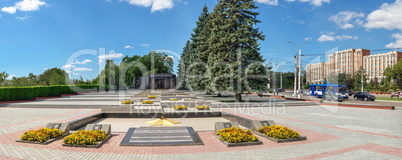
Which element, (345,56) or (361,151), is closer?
(361,151)

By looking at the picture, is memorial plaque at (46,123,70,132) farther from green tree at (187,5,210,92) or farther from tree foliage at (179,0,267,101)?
green tree at (187,5,210,92)

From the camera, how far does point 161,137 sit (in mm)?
9297

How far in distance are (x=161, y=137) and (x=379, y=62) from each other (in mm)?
162273

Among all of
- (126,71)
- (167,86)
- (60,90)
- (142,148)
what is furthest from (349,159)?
(126,71)

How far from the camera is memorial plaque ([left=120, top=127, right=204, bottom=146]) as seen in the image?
27.5 ft

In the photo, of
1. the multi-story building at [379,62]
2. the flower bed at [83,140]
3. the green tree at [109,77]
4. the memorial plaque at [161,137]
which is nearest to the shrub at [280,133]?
the memorial plaque at [161,137]

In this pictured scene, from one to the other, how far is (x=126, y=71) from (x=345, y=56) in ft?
394

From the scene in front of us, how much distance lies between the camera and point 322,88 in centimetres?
4019

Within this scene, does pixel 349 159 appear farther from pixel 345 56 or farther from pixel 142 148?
pixel 345 56

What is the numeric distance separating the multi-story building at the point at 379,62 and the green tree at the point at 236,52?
134032 mm

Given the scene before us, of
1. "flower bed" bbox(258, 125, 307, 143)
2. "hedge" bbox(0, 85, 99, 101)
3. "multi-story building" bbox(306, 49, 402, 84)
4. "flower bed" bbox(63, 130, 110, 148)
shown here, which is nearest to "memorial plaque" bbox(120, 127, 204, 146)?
"flower bed" bbox(63, 130, 110, 148)

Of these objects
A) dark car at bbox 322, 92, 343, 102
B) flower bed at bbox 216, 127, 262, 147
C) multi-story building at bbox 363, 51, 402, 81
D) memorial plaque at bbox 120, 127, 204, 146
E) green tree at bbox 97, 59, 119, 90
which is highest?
multi-story building at bbox 363, 51, 402, 81

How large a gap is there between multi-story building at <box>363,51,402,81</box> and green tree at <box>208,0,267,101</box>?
5277 inches

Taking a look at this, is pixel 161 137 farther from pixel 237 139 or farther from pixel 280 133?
pixel 280 133
